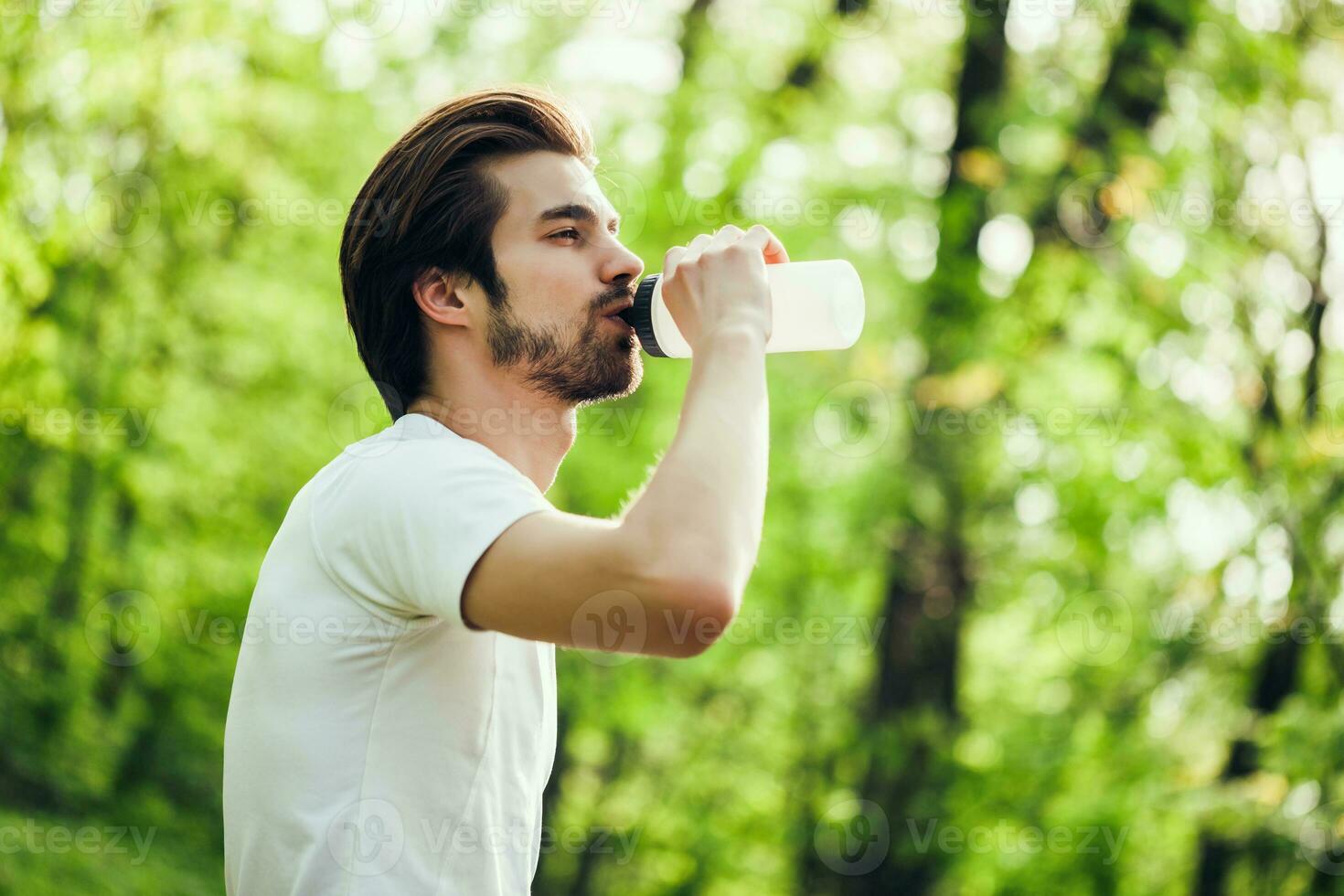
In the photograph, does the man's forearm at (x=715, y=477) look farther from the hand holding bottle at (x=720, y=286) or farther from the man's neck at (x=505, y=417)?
the man's neck at (x=505, y=417)

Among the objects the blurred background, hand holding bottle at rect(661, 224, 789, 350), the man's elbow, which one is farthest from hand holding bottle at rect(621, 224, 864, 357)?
the blurred background

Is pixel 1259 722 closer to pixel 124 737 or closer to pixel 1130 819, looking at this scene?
pixel 1130 819

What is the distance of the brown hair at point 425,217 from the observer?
Answer: 6.55ft

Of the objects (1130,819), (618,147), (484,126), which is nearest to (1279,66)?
(1130,819)

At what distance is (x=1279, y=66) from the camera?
5227 mm

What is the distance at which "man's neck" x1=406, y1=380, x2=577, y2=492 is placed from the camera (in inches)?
75.3

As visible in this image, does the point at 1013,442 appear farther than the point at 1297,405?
Yes

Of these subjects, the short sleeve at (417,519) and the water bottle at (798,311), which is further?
the water bottle at (798,311)

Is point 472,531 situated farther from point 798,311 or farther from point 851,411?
point 851,411

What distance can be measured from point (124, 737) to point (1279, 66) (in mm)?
7439

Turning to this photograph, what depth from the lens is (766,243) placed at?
6.04 feet

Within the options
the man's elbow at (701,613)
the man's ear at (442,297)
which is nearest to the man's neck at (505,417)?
the man's ear at (442,297)

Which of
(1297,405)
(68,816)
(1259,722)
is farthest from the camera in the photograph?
(68,816)

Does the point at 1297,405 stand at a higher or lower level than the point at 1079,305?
lower
